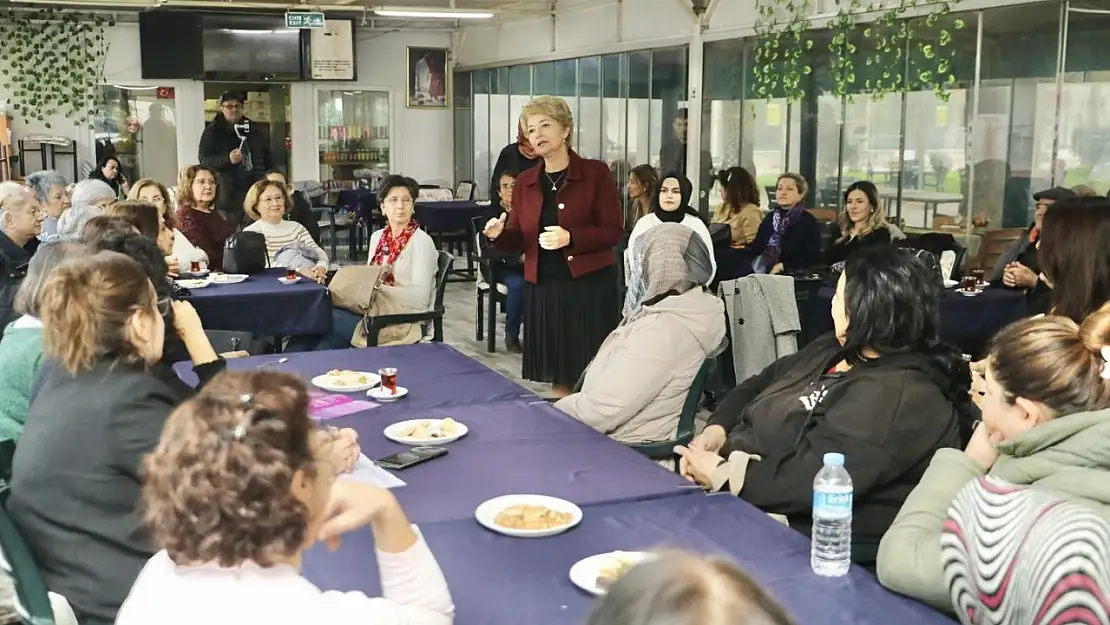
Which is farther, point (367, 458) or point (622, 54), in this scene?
point (622, 54)

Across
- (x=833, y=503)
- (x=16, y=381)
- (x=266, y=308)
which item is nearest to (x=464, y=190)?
(x=266, y=308)

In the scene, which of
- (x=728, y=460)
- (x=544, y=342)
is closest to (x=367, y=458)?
(x=728, y=460)

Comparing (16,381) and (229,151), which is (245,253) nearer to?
(16,381)

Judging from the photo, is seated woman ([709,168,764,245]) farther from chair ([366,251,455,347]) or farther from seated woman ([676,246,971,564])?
seated woman ([676,246,971,564])

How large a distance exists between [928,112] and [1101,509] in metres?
7.07

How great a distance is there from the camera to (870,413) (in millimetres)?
2537

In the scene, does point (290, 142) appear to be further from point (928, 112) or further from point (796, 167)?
point (928, 112)

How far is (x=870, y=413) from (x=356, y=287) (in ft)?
12.6

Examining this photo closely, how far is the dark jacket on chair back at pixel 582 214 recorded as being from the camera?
4992mm

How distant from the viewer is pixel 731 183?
877 cm

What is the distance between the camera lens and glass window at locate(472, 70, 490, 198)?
Result: 50.8 feet

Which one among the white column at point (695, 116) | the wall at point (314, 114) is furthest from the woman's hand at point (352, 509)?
the wall at point (314, 114)

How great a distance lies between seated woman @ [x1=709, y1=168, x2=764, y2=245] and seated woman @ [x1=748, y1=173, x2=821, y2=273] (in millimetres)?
720

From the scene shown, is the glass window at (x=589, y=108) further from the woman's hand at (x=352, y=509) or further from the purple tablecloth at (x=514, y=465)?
the woman's hand at (x=352, y=509)
